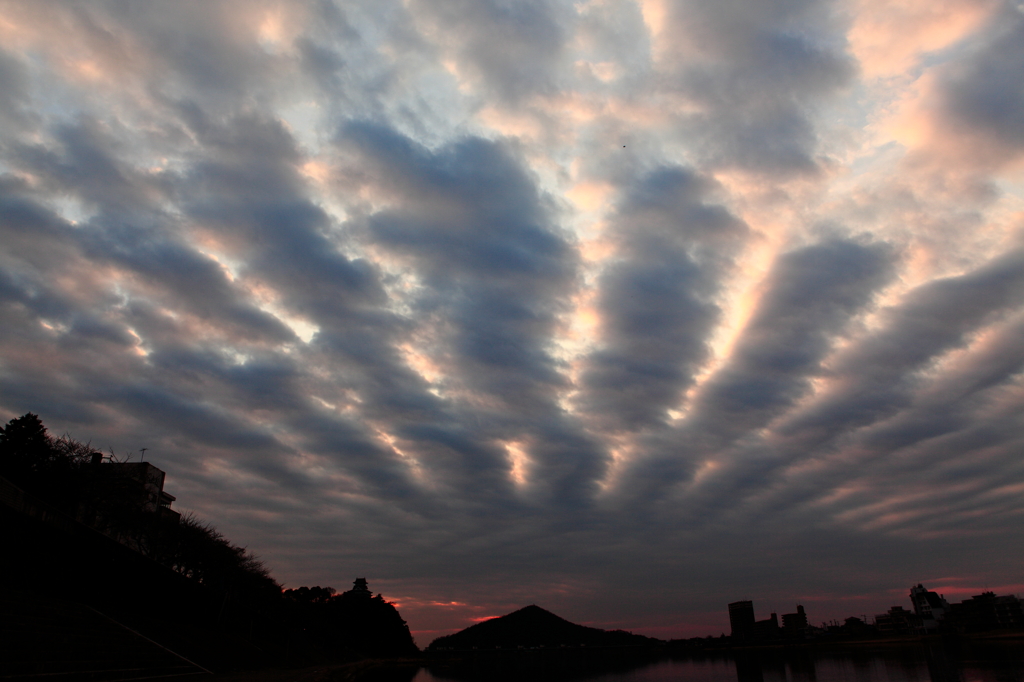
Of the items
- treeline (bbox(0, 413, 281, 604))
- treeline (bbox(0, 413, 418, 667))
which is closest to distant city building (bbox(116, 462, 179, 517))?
treeline (bbox(0, 413, 418, 667))

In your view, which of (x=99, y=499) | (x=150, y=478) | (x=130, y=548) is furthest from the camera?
(x=150, y=478)

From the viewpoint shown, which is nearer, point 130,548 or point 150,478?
point 130,548

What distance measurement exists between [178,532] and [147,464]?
39.6 meters

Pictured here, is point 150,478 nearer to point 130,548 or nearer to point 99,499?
point 99,499

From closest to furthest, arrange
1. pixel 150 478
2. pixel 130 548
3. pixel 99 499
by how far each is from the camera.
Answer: pixel 130 548 < pixel 99 499 < pixel 150 478

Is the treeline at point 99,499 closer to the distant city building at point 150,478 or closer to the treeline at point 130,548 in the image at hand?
the treeline at point 130,548

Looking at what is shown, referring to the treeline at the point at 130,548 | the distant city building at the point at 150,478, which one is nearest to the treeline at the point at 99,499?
the treeline at the point at 130,548

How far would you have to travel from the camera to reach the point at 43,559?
39.6 metres

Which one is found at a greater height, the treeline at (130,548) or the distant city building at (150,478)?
the distant city building at (150,478)

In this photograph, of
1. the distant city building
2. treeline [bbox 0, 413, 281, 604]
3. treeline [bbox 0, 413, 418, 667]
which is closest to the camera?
treeline [bbox 0, 413, 418, 667]

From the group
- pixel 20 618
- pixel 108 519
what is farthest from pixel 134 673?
pixel 108 519

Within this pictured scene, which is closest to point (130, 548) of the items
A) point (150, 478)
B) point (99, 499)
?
point (99, 499)

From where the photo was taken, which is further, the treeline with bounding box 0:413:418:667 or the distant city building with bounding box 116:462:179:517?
the distant city building with bounding box 116:462:179:517

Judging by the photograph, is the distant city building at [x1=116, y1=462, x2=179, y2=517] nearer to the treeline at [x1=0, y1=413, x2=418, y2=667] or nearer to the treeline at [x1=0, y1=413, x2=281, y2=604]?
the treeline at [x1=0, y1=413, x2=418, y2=667]
